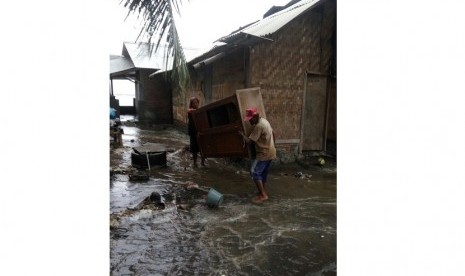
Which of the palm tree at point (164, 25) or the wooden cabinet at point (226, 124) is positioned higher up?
the palm tree at point (164, 25)

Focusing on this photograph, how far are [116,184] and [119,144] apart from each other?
4332mm

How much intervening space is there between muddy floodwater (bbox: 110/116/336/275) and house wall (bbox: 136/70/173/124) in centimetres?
1124

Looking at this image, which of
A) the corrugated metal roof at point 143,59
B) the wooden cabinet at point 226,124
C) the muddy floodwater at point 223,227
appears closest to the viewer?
the muddy floodwater at point 223,227

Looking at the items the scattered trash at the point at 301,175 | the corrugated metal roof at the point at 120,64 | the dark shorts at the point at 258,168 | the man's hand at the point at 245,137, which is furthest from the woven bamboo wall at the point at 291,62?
the corrugated metal roof at the point at 120,64

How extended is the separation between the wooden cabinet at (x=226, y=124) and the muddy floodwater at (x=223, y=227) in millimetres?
714

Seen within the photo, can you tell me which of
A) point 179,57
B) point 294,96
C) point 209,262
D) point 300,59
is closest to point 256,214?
point 209,262

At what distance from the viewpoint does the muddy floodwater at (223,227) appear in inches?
139

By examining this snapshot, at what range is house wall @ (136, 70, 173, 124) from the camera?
1839cm

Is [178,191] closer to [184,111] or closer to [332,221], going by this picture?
[332,221]

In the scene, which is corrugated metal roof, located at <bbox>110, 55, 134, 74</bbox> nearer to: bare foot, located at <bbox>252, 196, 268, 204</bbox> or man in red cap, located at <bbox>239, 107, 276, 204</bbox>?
man in red cap, located at <bbox>239, 107, 276, 204</bbox>

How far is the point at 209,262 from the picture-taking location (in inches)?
140

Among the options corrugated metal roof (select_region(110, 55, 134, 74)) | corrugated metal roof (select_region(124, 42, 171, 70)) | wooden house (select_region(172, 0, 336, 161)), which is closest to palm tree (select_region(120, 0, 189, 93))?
wooden house (select_region(172, 0, 336, 161))

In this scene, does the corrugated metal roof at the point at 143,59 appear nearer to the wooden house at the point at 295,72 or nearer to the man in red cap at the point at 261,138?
the wooden house at the point at 295,72

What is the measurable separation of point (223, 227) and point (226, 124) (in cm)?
279
